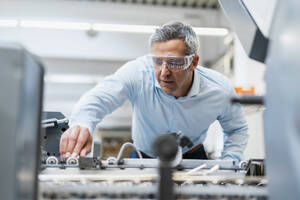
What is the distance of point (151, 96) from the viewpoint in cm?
180

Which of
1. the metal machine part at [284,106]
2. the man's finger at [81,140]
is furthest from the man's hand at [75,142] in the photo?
Answer: the metal machine part at [284,106]

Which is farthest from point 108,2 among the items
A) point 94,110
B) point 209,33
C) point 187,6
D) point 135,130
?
point 94,110

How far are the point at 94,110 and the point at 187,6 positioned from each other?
4664 mm

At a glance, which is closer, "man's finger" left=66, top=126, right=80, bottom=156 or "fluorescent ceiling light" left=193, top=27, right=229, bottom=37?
"man's finger" left=66, top=126, right=80, bottom=156

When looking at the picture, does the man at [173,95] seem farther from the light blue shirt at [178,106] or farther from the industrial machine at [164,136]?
the industrial machine at [164,136]

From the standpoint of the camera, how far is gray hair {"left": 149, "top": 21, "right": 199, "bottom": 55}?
64.8 inches

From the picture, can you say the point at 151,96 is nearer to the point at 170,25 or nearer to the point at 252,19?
the point at 170,25

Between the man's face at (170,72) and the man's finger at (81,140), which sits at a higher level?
the man's face at (170,72)

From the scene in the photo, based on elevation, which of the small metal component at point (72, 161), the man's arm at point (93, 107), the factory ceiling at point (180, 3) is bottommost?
the small metal component at point (72, 161)

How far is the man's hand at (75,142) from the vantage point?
1101 millimetres

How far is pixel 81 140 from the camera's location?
1.12 m

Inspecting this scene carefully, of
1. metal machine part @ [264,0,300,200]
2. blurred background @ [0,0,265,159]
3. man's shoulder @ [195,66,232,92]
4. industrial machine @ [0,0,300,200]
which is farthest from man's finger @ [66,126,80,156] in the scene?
blurred background @ [0,0,265,159]

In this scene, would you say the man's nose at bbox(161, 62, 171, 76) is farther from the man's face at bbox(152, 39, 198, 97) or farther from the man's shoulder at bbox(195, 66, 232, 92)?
the man's shoulder at bbox(195, 66, 232, 92)

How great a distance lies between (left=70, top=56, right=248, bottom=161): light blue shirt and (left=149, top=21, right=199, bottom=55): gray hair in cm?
22
